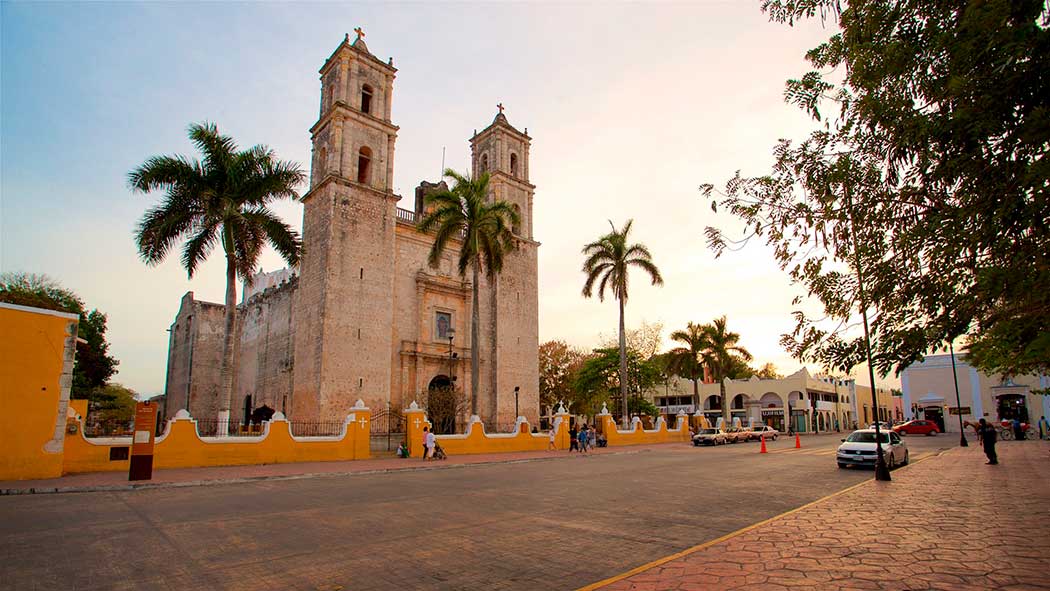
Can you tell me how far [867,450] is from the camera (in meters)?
15.9

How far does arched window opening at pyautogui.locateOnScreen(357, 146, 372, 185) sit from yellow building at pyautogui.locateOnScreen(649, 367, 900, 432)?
3200 centimetres

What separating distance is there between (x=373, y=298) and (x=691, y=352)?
22863 mm

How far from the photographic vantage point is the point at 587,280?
33938mm

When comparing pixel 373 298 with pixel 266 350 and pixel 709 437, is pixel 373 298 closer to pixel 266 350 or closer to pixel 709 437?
pixel 266 350

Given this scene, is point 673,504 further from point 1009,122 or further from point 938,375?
point 938,375

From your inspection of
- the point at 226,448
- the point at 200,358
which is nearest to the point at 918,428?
the point at 226,448

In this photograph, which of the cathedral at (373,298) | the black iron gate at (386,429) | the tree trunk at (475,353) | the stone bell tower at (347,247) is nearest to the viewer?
the tree trunk at (475,353)

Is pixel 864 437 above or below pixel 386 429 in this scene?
above

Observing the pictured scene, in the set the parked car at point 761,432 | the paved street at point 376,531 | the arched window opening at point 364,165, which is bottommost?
the parked car at point 761,432

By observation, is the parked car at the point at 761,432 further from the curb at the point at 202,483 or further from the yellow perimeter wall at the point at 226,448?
the yellow perimeter wall at the point at 226,448

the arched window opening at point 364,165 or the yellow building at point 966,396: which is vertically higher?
the arched window opening at point 364,165

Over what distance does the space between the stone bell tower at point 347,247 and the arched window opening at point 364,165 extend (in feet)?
0.19

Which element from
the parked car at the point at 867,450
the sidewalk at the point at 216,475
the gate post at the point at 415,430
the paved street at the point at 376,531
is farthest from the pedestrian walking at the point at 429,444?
the parked car at the point at 867,450

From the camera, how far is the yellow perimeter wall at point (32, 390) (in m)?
13.8
